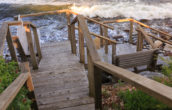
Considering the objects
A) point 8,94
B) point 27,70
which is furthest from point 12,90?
point 27,70

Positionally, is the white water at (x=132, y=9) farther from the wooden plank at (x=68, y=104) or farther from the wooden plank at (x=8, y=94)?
the wooden plank at (x=8, y=94)

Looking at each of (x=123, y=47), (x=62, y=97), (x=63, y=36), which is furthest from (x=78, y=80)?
(x=63, y=36)

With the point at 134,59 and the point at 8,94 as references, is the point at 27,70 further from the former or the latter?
the point at 134,59

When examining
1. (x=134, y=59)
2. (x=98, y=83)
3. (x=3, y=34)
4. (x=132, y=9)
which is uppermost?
(x=3, y=34)

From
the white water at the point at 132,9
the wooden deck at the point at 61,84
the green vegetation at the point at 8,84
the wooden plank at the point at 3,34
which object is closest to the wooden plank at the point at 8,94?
the green vegetation at the point at 8,84

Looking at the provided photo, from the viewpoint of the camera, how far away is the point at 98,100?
8.51 feet

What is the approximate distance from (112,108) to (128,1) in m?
17.6

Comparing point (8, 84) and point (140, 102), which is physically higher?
point (8, 84)

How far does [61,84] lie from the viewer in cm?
407

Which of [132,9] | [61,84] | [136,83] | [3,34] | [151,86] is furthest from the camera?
[132,9]

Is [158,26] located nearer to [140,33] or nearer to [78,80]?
[140,33]

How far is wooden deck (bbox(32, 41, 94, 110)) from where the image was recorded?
332 cm

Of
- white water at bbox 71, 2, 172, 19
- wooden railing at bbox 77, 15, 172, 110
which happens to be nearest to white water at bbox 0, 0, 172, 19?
white water at bbox 71, 2, 172, 19

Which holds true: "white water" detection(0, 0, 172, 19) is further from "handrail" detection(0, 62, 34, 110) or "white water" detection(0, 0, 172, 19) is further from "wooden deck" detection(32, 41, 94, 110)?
"handrail" detection(0, 62, 34, 110)
